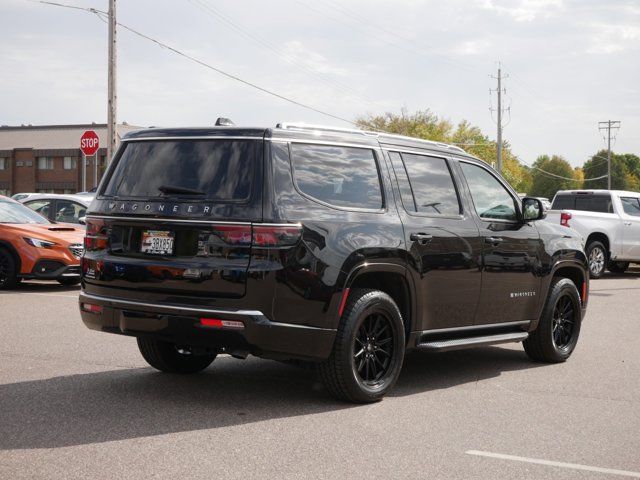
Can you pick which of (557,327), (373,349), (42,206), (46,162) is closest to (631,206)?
(42,206)

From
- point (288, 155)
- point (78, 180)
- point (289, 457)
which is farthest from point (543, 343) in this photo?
point (78, 180)

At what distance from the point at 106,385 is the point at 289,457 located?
249 cm

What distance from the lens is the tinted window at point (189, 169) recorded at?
655 cm

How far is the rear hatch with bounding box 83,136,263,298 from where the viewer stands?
6395mm

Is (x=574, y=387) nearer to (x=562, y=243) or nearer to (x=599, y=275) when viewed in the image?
(x=562, y=243)

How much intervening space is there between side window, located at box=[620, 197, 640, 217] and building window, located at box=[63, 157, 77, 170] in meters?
64.9

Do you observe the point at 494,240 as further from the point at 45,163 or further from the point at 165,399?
the point at 45,163

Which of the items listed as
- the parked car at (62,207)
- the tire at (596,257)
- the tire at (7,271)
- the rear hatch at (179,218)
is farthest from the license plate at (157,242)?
the tire at (596,257)

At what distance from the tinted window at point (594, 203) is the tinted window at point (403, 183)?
15546 millimetres

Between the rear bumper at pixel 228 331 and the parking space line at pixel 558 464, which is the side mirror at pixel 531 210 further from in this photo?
the parking space line at pixel 558 464

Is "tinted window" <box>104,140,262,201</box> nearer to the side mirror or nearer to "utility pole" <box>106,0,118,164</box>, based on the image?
the side mirror

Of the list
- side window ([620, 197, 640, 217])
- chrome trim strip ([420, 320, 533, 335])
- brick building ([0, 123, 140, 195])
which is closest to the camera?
chrome trim strip ([420, 320, 533, 335])

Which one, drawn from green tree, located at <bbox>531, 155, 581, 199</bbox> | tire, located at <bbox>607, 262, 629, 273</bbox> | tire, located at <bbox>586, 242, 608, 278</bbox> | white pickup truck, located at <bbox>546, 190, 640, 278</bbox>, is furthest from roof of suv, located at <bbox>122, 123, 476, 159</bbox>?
green tree, located at <bbox>531, 155, 581, 199</bbox>

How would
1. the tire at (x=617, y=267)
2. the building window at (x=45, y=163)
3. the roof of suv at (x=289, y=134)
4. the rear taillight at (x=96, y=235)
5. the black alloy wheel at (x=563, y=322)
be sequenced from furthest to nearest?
the building window at (x=45, y=163), the tire at (x=617, y=267), the black alloy wheel at (x=563, y=322), the rear taillight at (x=96, y=235), the roof of suv at (x=289, y=134)
